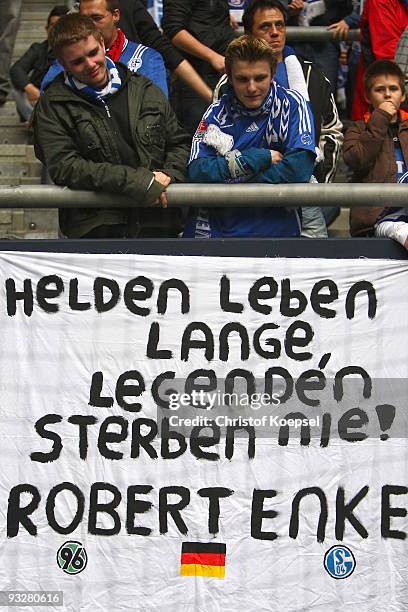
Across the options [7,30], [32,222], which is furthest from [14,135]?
[32,222]

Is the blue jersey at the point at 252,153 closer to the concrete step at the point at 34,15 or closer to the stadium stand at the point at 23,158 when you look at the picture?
the stadium stand at the point at 23,158

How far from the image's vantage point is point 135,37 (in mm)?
7152

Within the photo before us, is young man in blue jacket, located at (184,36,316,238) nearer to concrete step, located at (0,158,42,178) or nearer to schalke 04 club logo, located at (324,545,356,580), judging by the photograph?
schalke 04 club logo, located at (324,545,356,580)

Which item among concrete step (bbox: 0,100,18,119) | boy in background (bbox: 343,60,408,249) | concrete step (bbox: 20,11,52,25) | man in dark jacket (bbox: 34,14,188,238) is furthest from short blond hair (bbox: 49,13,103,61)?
concrete step (bbox: 20,11,52,25)

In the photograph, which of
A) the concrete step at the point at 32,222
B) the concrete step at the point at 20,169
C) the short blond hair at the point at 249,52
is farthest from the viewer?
the concrete step at the point at 20,169

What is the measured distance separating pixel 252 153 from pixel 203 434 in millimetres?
1225

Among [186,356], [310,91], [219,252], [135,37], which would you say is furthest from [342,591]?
[135,37]

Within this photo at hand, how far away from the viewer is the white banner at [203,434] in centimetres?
500

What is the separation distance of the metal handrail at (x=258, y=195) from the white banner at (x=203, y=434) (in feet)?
0.77

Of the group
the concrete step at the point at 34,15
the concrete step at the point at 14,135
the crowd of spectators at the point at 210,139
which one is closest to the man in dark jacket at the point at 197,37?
the crowd of spectators at the point at 210,139

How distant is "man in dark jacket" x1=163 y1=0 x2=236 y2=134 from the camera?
24.0ft

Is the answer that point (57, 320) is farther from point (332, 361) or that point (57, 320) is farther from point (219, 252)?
point (332, 361)

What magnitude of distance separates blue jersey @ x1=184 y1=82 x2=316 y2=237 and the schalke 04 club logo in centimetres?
138

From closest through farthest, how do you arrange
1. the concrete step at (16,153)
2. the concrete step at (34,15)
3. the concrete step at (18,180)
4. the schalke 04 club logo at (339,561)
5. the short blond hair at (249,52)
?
the schalke 04 club logo at (339,561), the short blond hair at (249,52), the concrete step at (18,180), the concrete step at (16,153), the concrete step at (34,15)
